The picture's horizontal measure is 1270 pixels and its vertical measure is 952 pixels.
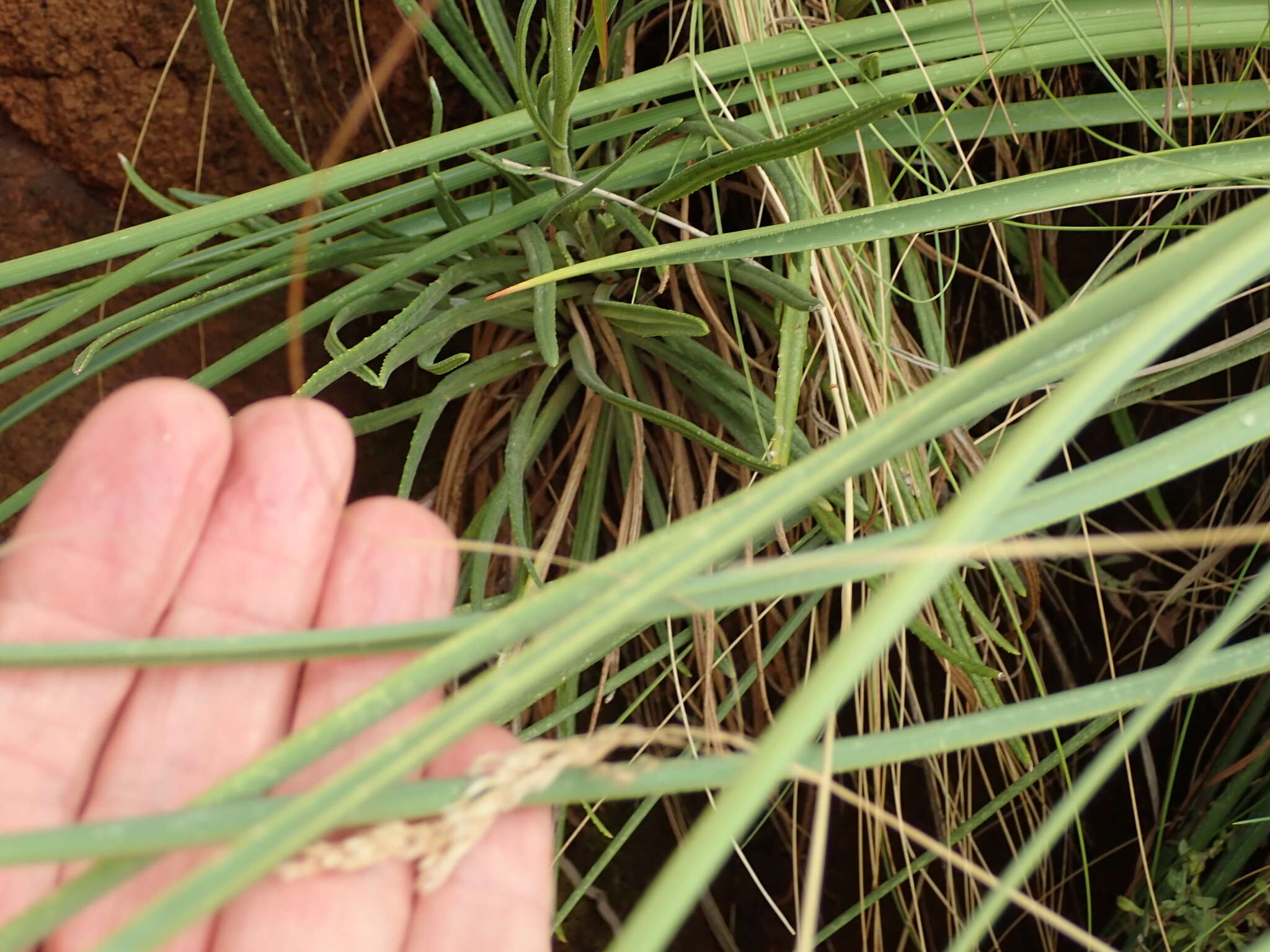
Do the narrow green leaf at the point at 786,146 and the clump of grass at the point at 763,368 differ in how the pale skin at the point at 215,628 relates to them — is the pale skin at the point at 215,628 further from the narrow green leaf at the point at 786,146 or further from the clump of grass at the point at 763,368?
the narrow green leaf at the point at 786,146

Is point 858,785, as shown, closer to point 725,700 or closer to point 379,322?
point 725,700

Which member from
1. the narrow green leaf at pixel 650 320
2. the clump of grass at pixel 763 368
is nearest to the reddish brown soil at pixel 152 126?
the clump of grass at pixel 763 368

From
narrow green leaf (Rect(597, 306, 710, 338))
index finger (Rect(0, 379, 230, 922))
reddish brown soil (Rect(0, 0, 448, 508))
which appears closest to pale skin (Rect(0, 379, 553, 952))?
index finger (Rect(0, 379, 230, 922))

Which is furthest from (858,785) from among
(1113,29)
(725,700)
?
(1113,29)

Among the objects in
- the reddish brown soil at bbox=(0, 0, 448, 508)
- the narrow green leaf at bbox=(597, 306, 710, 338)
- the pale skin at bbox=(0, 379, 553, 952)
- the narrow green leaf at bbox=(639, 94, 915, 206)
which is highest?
the reddish brown soil at bbox=(0, 0, 448, 508)

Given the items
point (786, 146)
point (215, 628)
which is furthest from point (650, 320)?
point (215, 628)

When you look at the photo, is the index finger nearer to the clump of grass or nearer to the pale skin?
the pale skin

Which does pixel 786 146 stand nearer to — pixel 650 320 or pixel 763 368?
pixel 650 320
